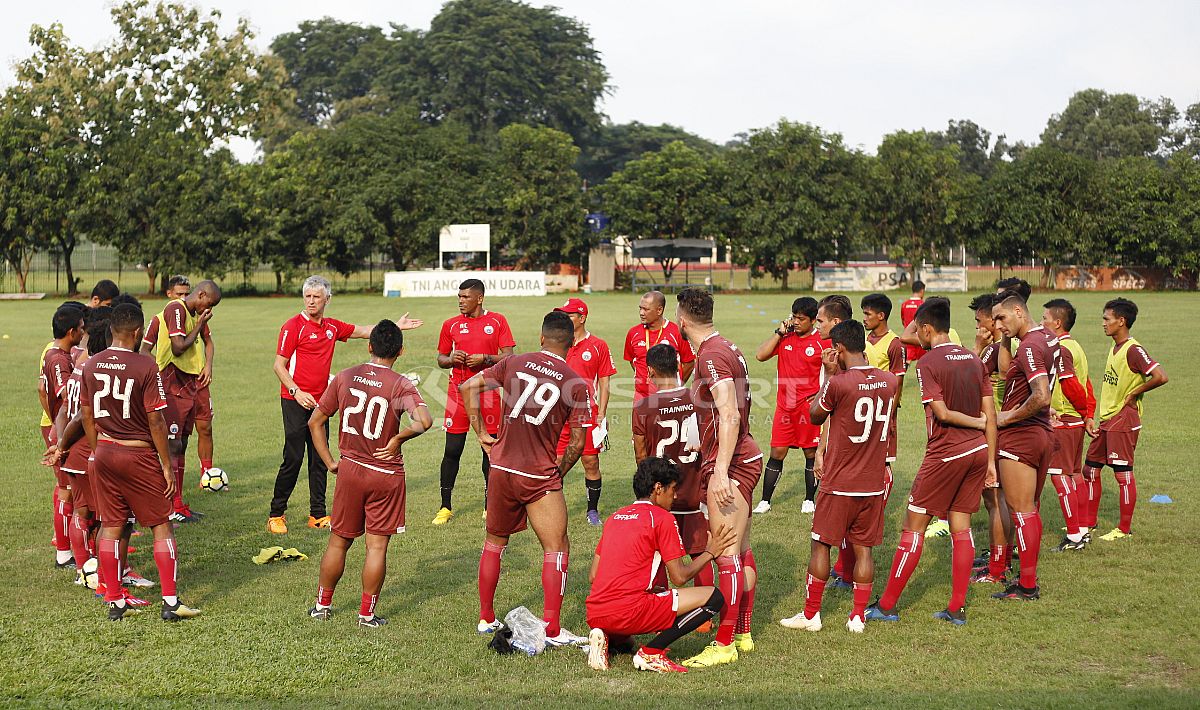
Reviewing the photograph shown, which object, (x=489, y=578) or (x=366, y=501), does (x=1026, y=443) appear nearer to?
(x=489, y=578)

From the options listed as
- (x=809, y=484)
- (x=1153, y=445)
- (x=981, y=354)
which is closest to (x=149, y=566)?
(x=809, y=484)

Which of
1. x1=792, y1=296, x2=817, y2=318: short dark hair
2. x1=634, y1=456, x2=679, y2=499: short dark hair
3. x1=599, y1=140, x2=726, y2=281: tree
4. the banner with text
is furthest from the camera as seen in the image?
x1=599, y1=140, x2=726, y2=281: tree

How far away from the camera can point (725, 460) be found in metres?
7.02

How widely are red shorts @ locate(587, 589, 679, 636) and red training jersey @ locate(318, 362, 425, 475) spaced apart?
1911mm

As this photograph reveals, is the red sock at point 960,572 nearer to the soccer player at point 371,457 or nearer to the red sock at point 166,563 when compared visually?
the soccer player at point 371,457

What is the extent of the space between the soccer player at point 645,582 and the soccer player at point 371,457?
1.62m

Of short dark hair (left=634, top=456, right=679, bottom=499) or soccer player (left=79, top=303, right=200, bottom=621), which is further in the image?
soccer player (left=79, top=303, right=200, bottom=621)

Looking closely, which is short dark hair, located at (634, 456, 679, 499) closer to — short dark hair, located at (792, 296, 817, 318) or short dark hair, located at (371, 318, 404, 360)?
short dark hair, located at (371, 318, 404, 360)

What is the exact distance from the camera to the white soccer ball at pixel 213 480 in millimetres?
12133

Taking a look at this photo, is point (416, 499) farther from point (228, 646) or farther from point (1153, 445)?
point (1153, 445)

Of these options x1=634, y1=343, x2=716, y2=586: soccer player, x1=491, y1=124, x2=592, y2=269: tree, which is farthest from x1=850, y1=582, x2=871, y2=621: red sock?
x1=491, y1=124, x2=592, y2=269: tree

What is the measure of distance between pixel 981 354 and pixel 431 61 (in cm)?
7862

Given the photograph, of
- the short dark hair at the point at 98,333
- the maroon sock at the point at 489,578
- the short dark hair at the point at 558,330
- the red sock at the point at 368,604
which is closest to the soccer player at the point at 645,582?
the maroon sock at the point at 489,578

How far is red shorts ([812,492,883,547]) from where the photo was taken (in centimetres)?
747
